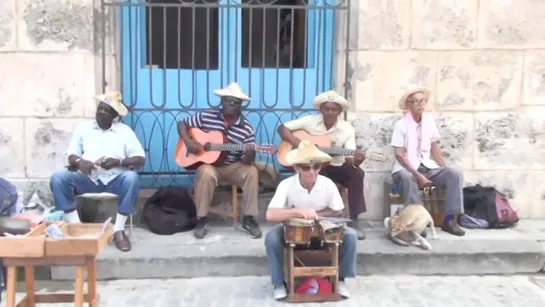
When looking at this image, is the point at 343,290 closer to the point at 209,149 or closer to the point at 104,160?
the point at 209,149

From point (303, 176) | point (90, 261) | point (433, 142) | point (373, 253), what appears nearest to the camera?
point (90, 261)

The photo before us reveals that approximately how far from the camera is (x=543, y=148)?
6281mm

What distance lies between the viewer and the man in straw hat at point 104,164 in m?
5.31

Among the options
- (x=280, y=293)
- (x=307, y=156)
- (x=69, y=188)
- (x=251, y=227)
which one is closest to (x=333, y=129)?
(x=251, y=227)

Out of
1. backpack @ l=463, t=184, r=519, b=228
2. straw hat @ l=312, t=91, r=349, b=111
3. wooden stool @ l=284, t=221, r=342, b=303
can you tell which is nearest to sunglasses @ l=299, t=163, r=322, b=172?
wooden stool @ l=284, t=221, r=342, b=303

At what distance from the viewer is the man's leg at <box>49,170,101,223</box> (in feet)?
17.4

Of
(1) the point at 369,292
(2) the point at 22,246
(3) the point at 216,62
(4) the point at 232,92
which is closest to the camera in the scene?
(2) the point at 22,246

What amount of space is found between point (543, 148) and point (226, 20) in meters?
3.07

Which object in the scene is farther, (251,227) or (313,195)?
(251,227)

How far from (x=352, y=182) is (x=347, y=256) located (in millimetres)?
1060

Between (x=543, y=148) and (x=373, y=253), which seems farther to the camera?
(x=543, y=148)

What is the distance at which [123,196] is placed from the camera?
5348 mm

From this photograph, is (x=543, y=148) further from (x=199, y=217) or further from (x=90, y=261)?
(x=90, y=261)

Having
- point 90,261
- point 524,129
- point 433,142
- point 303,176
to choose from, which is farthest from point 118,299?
point 524,129
